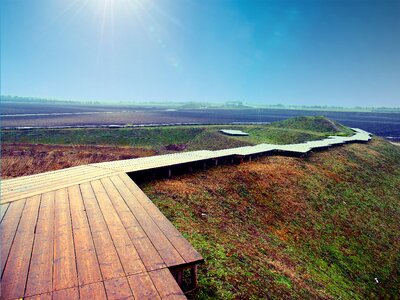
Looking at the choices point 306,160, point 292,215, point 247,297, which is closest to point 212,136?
point 306,160

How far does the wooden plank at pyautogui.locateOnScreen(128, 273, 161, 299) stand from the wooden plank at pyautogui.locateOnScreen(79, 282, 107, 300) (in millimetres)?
409

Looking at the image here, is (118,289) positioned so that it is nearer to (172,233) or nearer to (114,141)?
(172,233)

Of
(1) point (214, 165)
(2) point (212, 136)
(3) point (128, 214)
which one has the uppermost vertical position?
(3) point (128, 214)

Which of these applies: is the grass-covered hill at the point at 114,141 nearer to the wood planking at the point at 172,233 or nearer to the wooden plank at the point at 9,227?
the wooden plank at the point at 9,227

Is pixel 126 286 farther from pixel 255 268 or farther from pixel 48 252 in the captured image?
pixel 255 268

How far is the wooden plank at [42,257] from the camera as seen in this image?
3967mm

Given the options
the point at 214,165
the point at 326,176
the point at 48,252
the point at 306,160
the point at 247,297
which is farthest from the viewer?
the point at 306,160

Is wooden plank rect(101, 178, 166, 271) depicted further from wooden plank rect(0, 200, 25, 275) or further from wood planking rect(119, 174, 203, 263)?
wooden plank rect(0, 200, 25, 275)

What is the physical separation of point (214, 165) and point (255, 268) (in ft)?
28.4

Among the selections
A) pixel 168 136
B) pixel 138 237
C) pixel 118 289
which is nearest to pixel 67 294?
pixel 118 289

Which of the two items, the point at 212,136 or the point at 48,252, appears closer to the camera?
the point at 48,252

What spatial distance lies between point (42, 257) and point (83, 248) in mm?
662

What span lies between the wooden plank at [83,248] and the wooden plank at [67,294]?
0.17 m

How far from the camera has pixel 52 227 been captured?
5.88m
